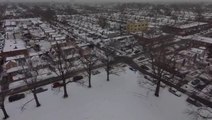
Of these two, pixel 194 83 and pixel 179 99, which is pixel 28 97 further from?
pixel 194 83

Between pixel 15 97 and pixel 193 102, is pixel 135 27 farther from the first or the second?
pixel 15 97

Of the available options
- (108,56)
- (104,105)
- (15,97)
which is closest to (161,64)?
(104,105)

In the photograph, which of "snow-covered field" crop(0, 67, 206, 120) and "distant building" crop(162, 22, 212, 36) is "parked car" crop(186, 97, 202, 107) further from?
"distant building" crop(162, 22, 212, 36)

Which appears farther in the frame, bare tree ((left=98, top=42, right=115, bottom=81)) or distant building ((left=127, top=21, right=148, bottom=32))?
distant building ((left=127, top=21, right=148, bottom=32))

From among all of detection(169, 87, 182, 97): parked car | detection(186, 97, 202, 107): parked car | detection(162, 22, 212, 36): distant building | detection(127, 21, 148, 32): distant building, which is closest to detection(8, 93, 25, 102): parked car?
detection(169, 87, 182, 97): parked car

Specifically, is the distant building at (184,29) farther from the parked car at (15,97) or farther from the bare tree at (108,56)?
the parked car at (15,97)

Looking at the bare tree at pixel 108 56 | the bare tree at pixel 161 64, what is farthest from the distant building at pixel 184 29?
the bare tree at pixel 161 64

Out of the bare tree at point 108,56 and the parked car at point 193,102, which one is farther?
the bare tree at point 108,56

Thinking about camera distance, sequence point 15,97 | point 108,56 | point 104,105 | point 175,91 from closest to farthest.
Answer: point 104,105 < point 15,97 < point 175,91 < point 108,56

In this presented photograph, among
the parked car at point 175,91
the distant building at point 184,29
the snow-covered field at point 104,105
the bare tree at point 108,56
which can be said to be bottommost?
the snow-covered field at point 104,105

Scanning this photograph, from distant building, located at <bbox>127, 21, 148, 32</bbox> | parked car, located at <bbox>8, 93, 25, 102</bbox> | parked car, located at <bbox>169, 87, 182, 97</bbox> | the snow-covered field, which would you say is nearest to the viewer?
the snow-covered field
